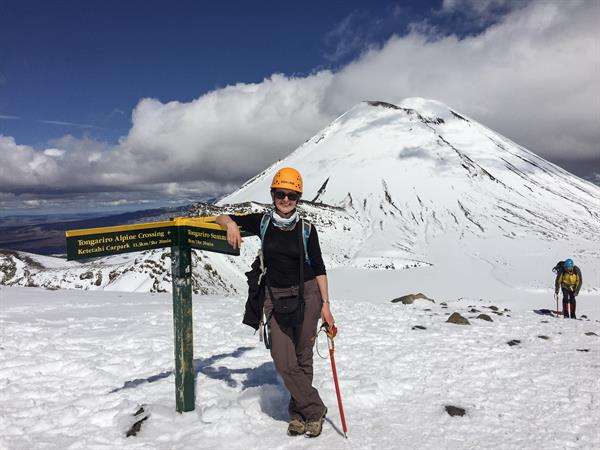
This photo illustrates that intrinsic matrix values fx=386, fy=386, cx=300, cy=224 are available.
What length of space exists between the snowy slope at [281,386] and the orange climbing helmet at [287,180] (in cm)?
307

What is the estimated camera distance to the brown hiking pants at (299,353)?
487cm

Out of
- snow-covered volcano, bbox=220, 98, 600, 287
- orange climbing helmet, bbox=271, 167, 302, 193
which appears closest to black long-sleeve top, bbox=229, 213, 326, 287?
orange climbing helmet, bbox=271, 167, 302, 193

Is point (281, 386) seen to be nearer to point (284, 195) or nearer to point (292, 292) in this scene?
point (292, 292)

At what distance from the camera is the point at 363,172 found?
11594 centimetres

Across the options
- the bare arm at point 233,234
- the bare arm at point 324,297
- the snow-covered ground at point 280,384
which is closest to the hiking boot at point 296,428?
the snow-covered ground at point 280,384

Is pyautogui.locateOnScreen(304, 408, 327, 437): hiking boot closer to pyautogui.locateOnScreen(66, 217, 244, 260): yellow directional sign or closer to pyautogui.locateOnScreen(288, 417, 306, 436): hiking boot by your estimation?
pyautogui.locateOnScreen(288, 417, 306, 436): hiking boot

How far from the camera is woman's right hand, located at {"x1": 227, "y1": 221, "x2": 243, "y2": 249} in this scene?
4703 millimetres

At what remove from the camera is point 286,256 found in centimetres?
485

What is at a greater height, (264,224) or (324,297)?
(264,224)

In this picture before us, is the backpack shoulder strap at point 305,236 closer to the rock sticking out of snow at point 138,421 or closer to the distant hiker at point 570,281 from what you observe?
the rock sticking out of snow at point 138,421

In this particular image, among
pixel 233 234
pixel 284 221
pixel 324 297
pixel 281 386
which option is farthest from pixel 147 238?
pixel 281 386

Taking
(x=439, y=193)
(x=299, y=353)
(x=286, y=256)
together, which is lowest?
(x=299, y=353)

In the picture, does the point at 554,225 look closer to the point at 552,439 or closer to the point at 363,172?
the point at 363,172

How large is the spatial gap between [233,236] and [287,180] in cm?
95
